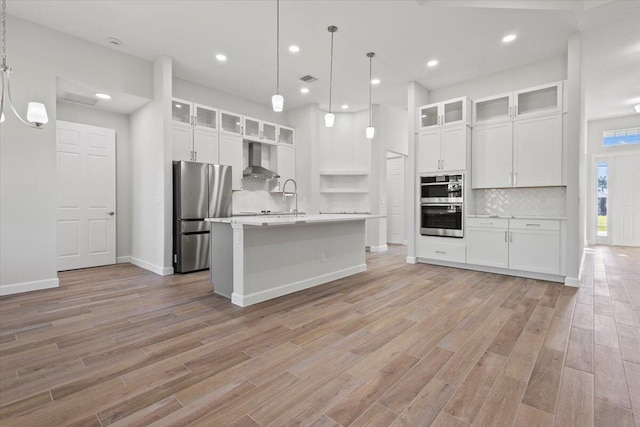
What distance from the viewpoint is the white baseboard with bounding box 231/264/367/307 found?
3.30 m

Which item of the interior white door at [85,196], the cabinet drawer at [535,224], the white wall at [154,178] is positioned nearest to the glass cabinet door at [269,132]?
the white wall at [154,178]

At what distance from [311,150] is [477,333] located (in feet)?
16.8

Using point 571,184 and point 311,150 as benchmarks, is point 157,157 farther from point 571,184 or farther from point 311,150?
point 571,184

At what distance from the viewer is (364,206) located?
721 cm

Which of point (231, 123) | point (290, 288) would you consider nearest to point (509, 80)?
point (290, 288)

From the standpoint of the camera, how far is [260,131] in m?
6.41

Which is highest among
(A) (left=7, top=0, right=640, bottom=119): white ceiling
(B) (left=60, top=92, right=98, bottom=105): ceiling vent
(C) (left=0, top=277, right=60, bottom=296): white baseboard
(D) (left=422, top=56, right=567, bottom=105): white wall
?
(A) (left=7, top=0, right=640, bottom=119): white ceiling

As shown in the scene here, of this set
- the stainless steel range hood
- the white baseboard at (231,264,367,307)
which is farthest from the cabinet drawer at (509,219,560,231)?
the stainless steel range hood

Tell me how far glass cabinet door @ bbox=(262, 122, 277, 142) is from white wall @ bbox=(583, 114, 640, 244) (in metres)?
7.69

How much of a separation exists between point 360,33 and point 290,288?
3.42m

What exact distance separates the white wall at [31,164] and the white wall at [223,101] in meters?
1.57

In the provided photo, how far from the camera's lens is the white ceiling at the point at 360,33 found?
3.53 m

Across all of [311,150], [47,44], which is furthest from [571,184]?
[47,44]

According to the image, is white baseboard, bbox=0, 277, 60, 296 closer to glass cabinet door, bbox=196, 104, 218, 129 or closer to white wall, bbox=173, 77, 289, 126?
glass cabinet door, bbox=196, 104, 218, 129
